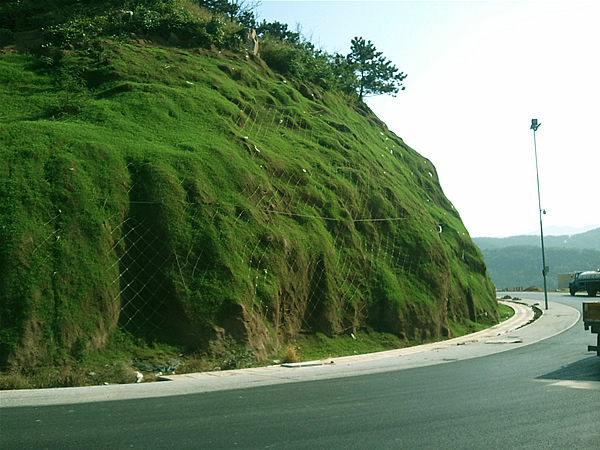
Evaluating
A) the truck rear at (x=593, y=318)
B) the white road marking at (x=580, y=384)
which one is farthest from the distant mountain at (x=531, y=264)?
the white road marking at (x=580, y=384)

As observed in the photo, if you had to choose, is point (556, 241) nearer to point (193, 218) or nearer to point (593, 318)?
point (593, 318)

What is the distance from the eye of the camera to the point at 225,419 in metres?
8.15

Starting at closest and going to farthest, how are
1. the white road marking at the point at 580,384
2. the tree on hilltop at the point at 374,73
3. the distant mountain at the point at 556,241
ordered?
the white road marking at the point at 580,384 → the tree on hilltop at the point at 374,73 → the distant mountain at the point at 556,241

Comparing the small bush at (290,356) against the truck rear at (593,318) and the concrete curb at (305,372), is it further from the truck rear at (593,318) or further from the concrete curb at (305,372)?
the truck rear at (593,318)

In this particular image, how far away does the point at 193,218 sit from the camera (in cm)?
1641

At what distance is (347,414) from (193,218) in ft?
30.6

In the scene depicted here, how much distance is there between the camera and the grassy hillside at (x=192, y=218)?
14.0 m

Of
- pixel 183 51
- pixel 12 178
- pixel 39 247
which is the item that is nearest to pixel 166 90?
pixel 183 51

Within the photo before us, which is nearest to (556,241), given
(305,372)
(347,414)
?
→ (305,372)

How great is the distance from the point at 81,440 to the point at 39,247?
8104mm

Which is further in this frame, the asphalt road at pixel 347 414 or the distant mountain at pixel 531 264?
the distant mountain at pixel 531 264

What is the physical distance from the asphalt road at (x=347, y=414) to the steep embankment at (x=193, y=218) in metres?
3.11

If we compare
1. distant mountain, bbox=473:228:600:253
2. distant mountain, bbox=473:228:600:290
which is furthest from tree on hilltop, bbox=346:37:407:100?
distant mountain, bbox=473:228:600:253

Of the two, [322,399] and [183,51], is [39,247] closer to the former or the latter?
[322,399]
